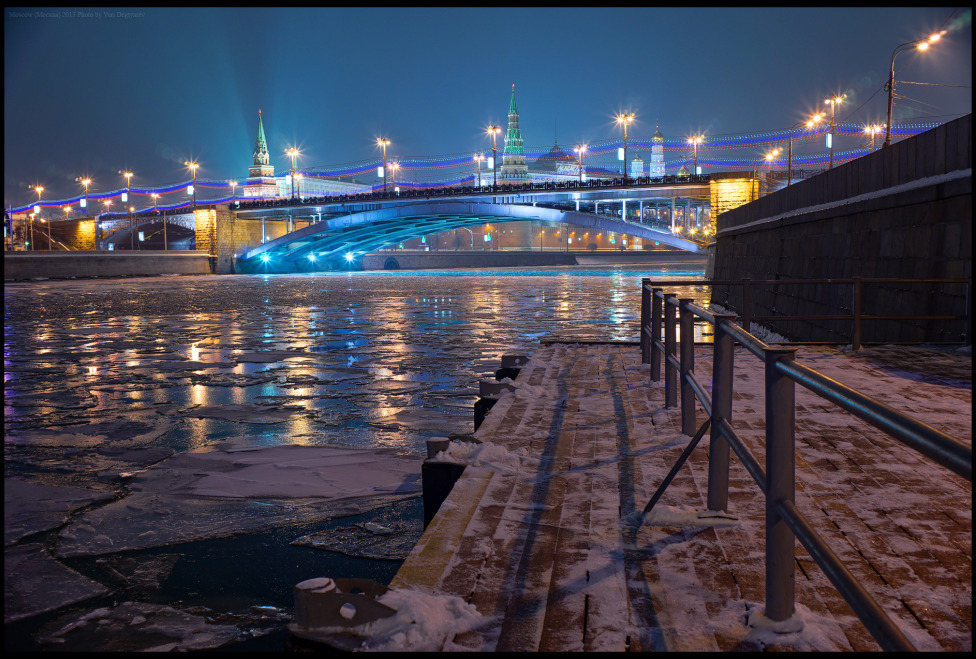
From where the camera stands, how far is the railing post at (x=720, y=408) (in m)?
3.38

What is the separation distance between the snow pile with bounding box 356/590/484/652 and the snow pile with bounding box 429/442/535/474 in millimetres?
1625

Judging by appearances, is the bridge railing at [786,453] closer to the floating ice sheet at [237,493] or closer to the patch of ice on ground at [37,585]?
the floating ice sheet at [237,493]

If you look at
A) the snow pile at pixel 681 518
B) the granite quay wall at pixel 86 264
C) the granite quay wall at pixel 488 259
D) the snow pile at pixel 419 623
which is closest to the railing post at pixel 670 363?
the snow pile at pixel 681 518

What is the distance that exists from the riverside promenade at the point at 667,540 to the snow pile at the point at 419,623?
37 millimetres

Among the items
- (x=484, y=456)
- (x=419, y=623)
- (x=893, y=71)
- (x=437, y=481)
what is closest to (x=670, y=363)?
(x=484, y=456)

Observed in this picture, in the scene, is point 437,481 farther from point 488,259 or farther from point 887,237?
point 488,259

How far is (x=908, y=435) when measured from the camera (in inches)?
58.7

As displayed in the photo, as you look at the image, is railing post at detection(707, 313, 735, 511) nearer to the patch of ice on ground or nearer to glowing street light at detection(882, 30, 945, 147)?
the patch of ice on ground

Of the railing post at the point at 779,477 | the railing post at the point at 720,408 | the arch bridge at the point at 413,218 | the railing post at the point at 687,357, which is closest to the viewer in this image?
the railing post at the point at 779,477

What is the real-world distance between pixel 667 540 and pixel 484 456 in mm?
1455

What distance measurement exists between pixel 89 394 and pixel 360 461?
4461mm

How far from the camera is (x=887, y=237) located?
11578mm

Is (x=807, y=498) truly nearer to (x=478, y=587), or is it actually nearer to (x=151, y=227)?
(x=478, y=587)

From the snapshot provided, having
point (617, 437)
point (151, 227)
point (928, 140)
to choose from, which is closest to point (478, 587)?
point (617, 437)
